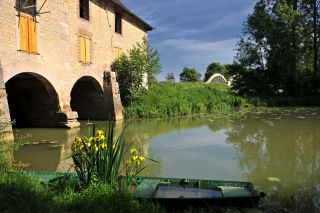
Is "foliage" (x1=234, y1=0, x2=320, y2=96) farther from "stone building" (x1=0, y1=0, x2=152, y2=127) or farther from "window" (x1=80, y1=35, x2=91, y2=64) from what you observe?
"window" (x1=80, y1=35, x2=91, y2=64)

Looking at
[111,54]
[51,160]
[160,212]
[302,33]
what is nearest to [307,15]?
[302,33]

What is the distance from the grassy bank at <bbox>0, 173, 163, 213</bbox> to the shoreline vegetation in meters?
13.9

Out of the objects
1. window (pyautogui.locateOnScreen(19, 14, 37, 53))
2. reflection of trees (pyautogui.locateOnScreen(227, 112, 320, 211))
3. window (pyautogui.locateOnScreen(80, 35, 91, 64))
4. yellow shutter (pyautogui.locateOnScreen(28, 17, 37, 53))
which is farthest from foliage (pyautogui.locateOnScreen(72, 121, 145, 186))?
window (pyautogui.locateOnScreen(80, 35, 91, 64))

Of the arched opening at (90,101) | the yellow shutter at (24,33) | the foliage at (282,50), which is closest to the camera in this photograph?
the yellow shutter at (24,33)

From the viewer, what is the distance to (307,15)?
28438 millimetres

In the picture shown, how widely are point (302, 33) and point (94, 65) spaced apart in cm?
1971

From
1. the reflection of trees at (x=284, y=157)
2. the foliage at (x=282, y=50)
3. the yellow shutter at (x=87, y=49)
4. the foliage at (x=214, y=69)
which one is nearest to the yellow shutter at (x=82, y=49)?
the yellow shutter at (x=87, y=49)

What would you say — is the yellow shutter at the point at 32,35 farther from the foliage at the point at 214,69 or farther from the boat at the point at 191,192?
the foliage at the point at 214,69

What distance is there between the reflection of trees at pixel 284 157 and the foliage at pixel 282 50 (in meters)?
16.6

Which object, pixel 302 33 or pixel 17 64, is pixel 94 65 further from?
pixel 302 33

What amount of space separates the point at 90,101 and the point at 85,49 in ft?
10.7

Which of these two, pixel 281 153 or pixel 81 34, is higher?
pixel 81 34

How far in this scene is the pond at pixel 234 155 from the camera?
17.8 ft

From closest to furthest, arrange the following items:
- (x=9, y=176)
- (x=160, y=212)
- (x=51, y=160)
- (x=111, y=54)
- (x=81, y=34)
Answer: (x=160, y=212) < (x=9, y=176) < (x=51, y=160) < (x=81, y=34) < (x=111, y=54)
